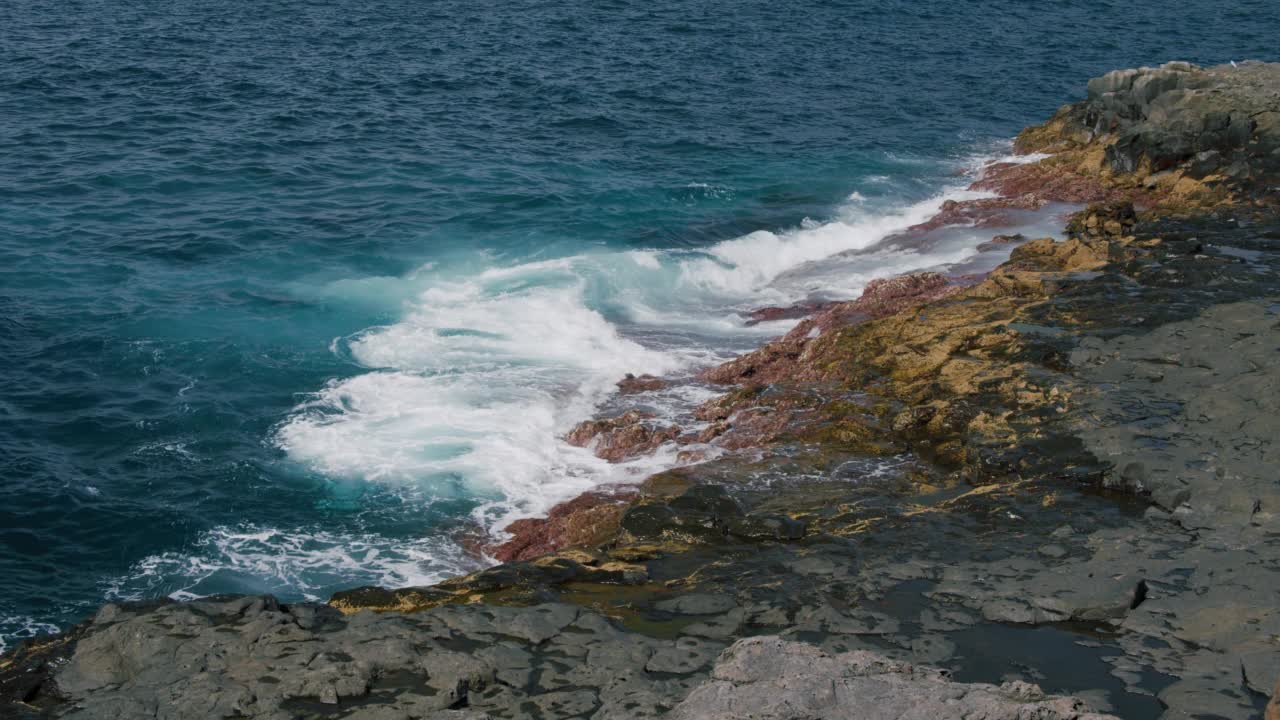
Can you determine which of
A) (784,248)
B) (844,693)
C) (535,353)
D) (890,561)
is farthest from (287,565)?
(784,248)

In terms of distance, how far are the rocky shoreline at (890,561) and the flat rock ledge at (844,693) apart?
0.10 ft

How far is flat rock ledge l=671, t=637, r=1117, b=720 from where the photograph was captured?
9570 millimetres

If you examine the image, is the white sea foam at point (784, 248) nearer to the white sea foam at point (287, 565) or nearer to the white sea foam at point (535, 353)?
the white sea foam at point (535, 353)

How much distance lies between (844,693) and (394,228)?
28.4 meters

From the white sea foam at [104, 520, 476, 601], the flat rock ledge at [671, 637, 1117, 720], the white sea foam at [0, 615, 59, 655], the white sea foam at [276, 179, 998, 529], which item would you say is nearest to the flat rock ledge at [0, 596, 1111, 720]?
the flat rock ledge at [671, 637, 1117, 720]

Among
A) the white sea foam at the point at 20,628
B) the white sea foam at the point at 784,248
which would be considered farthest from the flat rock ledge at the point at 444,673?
the white sea foam at the point at 784,248

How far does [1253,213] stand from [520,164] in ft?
79.8

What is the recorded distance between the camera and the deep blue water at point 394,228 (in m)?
21.0

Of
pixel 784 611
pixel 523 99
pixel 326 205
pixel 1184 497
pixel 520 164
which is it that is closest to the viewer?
pixel 784 611

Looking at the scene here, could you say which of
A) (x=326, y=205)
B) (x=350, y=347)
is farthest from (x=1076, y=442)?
(x=326, y=205)

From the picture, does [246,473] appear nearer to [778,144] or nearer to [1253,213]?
[1253,213]

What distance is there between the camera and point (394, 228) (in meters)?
35.7

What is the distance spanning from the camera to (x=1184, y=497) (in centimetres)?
1514

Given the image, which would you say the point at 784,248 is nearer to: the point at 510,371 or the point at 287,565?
the point at 510,371
